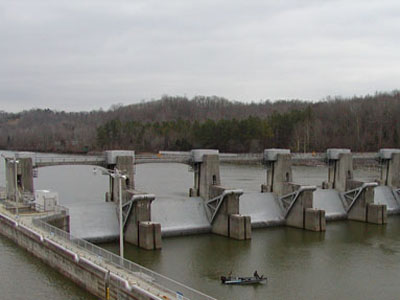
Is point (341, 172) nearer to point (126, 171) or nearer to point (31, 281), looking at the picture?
point (126, 171)

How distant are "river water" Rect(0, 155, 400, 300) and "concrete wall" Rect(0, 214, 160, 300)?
456 millimetres

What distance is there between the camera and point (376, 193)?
44781mm

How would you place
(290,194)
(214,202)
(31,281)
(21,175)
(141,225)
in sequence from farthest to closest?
(290,194) → (214,202) → (21,175) → (141,225) → (31,281)

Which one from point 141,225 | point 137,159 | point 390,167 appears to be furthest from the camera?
point 390,167

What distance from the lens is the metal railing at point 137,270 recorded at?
18217mm

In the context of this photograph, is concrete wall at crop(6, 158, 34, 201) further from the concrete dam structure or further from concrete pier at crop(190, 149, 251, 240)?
Answer: concrete pier at crop(190, 149, 251, 240)

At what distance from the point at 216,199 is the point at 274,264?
26.1ft

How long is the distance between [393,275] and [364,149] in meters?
71.4

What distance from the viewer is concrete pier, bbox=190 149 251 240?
105 feet

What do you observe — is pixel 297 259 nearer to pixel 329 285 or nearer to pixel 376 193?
pixel 329 285

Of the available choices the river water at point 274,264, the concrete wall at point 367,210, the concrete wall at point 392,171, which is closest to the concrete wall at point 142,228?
the river water at point 274,264

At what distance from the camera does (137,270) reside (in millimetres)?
20016

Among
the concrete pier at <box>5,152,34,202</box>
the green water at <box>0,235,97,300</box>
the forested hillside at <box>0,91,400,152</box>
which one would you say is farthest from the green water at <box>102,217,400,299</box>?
the forested hillside at <box>0,91,400,152</box>

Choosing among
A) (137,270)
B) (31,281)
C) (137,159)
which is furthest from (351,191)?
(31,281)
